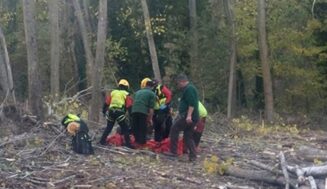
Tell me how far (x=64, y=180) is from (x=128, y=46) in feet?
76.4

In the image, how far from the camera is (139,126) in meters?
15.9

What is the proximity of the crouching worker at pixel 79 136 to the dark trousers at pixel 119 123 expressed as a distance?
2.97 ft

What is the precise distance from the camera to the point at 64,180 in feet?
40.6

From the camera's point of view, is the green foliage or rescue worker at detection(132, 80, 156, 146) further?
the green foliage

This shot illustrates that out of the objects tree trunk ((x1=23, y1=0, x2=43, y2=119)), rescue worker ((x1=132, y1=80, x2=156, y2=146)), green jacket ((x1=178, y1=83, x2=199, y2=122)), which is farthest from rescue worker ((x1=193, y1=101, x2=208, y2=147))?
tree trunk ((x1=23, y1=0, x2=43, y2=119))

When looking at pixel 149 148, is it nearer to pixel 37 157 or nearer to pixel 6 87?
pixel 37 157

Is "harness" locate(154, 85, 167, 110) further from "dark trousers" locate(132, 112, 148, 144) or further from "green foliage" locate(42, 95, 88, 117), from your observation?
"green foliage" locate(42, 95, 88, 117)

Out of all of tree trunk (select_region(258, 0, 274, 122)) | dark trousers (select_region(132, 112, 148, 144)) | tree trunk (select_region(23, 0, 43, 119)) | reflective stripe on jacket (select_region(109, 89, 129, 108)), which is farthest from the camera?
tree trunk (select_region(258, 0, 274, 122))

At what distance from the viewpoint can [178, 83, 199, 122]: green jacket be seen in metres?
14.6

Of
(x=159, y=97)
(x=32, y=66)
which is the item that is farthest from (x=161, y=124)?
(x=32, y=66)

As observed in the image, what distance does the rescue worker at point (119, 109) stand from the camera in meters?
15.7

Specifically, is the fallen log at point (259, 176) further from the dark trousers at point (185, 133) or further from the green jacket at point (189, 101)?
the green jacket at point (189, 101)

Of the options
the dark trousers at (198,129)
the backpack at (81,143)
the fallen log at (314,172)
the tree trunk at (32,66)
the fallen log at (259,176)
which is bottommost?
the fallen log at (259,176)

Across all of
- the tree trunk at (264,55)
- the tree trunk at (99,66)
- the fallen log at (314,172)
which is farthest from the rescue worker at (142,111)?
the tree trunk at (264,55)
